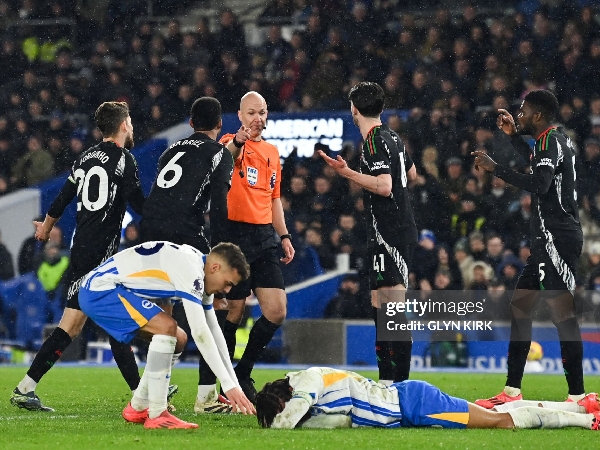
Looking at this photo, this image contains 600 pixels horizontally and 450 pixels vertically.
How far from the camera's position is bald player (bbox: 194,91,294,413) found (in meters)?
8.05

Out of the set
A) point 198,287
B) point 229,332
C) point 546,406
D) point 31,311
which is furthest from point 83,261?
point 31,311

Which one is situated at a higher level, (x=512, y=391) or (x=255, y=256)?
(x=255, y=256)

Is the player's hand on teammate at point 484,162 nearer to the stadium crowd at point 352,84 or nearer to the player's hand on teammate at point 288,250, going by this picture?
the player's hand on teammate at point 288,250

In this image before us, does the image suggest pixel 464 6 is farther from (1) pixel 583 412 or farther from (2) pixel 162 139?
(1) pixel 583 412

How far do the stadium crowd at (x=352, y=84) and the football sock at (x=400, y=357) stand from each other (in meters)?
6.57

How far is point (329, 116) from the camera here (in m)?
16.6

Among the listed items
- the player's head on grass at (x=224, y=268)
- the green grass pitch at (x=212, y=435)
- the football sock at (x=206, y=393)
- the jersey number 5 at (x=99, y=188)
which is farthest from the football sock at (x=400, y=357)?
the jersey number 5 at (x=99, y=188)

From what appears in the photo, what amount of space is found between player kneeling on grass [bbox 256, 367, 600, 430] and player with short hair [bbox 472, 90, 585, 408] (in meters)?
1.04

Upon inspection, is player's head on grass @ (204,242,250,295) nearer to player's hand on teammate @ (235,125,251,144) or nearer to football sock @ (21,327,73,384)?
player's hand on teammate @ (235,125,251,144)

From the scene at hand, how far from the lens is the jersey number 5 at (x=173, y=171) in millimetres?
7673

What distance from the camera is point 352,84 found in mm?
17297

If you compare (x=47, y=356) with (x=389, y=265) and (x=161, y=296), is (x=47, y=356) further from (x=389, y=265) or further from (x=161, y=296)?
(x=389, y=265)

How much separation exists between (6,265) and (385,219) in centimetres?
1024

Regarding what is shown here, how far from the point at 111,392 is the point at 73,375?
2.40 m
